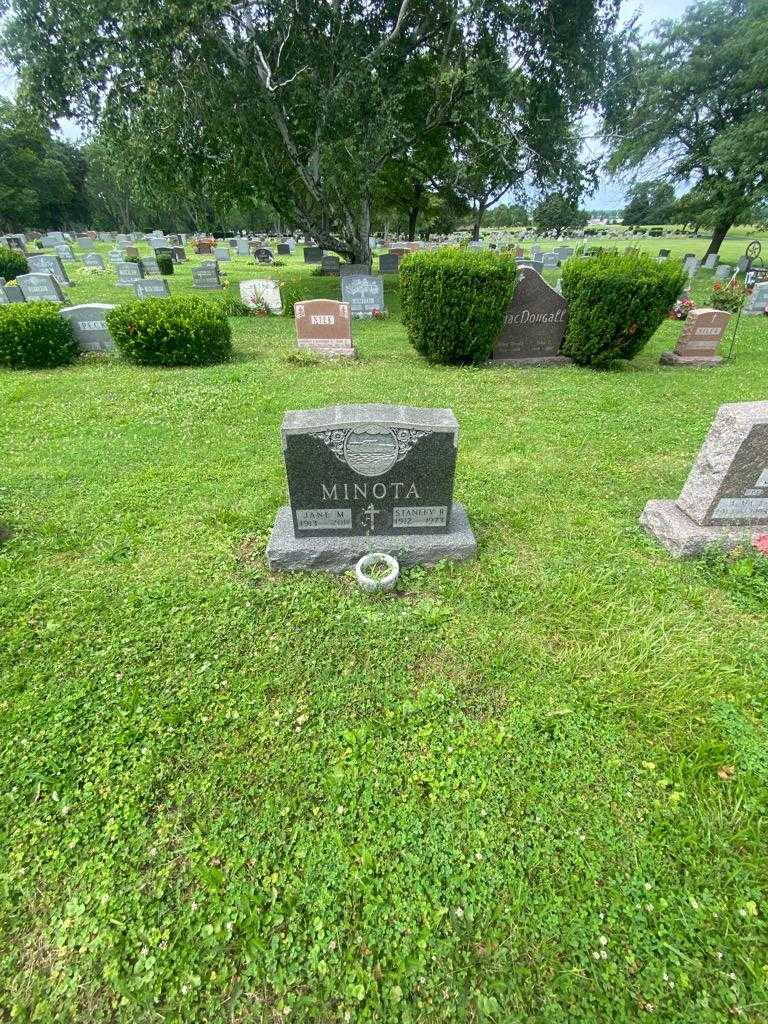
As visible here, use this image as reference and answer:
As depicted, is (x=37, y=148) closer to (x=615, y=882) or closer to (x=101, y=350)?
(x=101, y=350)

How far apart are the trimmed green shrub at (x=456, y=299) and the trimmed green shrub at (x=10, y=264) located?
49.1 feet

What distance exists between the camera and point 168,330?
831cm

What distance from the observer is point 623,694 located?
2.74m

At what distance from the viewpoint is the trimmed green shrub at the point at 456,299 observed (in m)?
7.84

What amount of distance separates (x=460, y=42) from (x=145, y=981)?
755 inches

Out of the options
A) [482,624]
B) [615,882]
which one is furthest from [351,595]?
[615,882]

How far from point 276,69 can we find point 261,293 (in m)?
5.27

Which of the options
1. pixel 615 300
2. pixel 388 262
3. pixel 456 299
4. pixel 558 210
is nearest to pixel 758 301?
pixel 558 210

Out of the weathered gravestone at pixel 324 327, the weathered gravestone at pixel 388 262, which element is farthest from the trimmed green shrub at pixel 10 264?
the weathered gravestone at pixel 388 262

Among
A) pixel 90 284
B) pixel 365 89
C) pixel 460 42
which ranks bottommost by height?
pixel 90 284

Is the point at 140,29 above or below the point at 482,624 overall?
above

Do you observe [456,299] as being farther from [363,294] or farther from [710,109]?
[710,109]

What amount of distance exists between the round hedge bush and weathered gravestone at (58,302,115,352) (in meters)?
0.60

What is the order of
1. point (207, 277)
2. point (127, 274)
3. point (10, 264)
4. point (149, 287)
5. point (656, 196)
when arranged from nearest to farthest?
1. point (149, 287)
2. point (10, 264)
3. point (207, 277)
4. point (127, 274)
5. point (656, 196)
